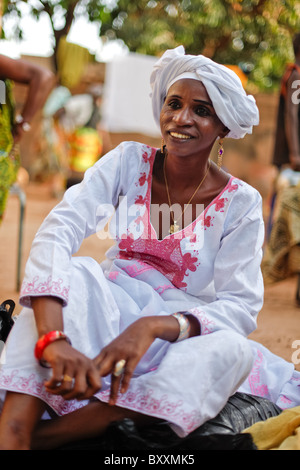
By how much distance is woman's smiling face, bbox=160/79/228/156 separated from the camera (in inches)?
92.3

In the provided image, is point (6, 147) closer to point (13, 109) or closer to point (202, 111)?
point (13, 109)


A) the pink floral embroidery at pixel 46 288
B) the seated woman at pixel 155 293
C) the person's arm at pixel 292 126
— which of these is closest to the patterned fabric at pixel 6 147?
the seated woman at pixel 155 293

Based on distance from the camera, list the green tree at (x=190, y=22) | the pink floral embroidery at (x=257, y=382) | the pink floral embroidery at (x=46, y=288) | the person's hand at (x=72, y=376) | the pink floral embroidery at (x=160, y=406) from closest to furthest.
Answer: the person's hand at (x=72, y=376)
the pink floral embroidery at (x=160, y=406)
the pink floral embroidery at (x=46, y=288)
the pink floral embroidery at (x=257, y=382)
the green tree at (x=190, y=22)

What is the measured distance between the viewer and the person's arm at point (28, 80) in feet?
12.4

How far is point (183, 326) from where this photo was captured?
6.61ft

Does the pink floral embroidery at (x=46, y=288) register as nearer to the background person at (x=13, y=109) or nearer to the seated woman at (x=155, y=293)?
the seated woman at (x=155, y=293)

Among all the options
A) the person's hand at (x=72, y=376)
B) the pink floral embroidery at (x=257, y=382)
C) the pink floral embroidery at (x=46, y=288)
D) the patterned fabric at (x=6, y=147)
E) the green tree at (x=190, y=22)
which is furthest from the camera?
the green tree at (x=190, y=22)

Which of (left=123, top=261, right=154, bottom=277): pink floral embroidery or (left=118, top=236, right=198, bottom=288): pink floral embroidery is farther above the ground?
(left=118, top=236, right=198, bottom=288): pink floral embroidery

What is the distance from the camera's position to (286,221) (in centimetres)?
511

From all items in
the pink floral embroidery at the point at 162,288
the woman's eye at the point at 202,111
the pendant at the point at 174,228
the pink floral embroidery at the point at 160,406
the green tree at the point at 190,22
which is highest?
Answer: the green tree at the point at 190,22

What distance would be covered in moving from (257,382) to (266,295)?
10.4 ft

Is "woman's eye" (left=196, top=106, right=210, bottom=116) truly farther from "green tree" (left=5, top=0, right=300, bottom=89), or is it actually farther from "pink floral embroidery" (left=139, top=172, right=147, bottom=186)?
"green tree" (left=5, top=0, right=300, bottom=89)

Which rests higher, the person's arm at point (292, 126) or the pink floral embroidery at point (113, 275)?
the person's arm at point (292, 126)

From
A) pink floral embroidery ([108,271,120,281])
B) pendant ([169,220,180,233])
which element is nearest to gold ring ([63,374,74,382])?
pink floral embroidery ([108,271,120,281])
